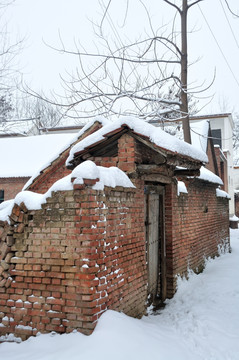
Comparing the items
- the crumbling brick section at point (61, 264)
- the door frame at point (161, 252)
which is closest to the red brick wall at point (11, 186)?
the door frame at point (161, 252)

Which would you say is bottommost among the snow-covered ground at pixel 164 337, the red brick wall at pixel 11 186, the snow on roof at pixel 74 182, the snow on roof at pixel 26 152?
the snow-covered ground at pixel 164 337

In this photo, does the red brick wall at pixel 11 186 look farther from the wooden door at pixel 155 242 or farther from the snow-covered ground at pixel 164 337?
the snow-covered ground at pixel 164 337

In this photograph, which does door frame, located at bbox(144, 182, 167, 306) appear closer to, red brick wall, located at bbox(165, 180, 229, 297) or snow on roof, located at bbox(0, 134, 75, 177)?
red brick wall, located at bbox(165, 180, 229, 297)

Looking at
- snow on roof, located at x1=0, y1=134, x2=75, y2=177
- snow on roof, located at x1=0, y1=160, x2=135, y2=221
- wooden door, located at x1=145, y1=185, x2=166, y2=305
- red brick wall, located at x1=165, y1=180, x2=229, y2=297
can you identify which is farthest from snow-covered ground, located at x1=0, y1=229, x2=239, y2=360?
snow on roof, located at x1=0, y1=134, x2=75, y2=177

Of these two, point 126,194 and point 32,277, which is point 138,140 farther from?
point 32,277

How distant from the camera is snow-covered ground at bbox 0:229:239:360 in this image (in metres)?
3.19

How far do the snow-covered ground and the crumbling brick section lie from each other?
180 millimetres

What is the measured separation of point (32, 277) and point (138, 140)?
249 centimetres

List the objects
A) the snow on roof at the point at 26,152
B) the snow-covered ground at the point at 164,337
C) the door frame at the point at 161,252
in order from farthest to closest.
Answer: the snow on roof at the point at 26,152 → the door frame at the point at 161,252 → the snow-covered ground at the point at 164,337

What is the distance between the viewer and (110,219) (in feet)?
13.1

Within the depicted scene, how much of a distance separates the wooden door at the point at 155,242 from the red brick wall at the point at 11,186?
10.3m

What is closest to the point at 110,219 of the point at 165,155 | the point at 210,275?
the point at 165,155

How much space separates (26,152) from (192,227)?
11252 mm

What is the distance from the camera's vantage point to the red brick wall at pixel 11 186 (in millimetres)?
15148
